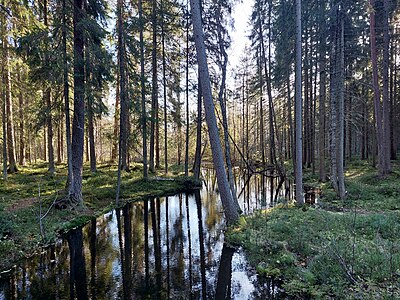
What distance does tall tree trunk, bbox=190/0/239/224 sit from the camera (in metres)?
8.12

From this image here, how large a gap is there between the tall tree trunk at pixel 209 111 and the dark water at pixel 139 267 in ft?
3.47

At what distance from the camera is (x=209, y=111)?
827 cm

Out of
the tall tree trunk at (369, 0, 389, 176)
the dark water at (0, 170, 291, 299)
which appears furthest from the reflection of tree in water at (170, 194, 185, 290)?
the tall tree trunk at (369, 0, 389, 176)

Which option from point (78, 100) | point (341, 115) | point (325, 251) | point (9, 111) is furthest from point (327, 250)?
point (9, 111)

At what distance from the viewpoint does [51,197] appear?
34.4 feet

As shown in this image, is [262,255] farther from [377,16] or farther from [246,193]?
[377,16]

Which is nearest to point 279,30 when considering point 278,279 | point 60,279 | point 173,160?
point 278,279

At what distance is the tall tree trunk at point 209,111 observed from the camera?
8.12 metres

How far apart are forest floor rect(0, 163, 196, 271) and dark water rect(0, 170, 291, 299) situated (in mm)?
446

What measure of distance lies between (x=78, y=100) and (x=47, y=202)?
4195 millimetres

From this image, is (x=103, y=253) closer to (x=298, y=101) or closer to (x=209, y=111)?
(x=209, y=111)

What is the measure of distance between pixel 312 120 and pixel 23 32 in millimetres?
17578

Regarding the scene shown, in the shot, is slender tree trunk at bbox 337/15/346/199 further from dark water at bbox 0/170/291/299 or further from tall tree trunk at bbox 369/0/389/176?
dark water at bbox 0/170/291/299

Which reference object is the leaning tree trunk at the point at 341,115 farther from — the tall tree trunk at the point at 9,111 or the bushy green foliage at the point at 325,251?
the tall tree trunk at the point at 9,111
